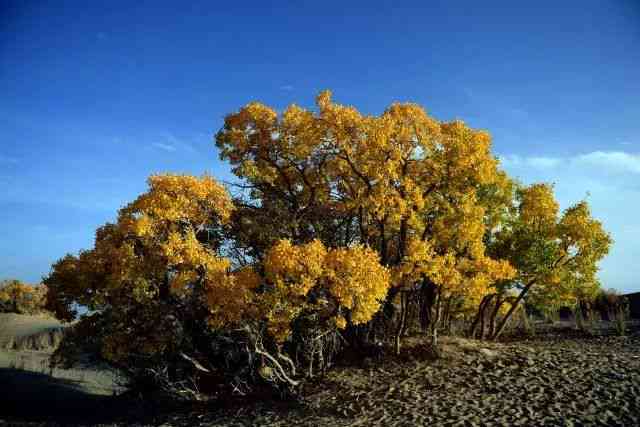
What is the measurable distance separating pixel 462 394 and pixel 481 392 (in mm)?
494

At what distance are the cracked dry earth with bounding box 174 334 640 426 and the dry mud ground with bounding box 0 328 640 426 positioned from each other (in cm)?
2

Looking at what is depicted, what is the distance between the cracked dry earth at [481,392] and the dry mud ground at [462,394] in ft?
0.07

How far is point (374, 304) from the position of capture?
34.9 feet

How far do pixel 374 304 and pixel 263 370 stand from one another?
5.10 m

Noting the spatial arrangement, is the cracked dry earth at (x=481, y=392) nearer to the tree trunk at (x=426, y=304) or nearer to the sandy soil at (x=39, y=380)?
the tree trunk at (x=426, y=304)

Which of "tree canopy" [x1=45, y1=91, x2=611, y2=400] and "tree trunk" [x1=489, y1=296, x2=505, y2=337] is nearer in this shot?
"tree canopy" [x1=45, y1=91, x2=611, y2=400]

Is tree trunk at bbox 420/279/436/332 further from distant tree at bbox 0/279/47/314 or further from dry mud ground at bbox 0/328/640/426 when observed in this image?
distant tree at bbox 0/279/47/314

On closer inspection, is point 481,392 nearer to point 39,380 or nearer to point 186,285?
point 186,285

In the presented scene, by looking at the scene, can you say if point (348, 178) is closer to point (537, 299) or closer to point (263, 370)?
point (263, 370)

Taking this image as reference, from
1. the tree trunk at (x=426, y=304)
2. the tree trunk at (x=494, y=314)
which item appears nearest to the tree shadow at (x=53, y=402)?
the tree trunk at (x=426, y=304)

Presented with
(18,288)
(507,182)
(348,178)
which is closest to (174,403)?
(348,178)

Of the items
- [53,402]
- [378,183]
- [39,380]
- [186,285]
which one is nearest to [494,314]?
[378,183]

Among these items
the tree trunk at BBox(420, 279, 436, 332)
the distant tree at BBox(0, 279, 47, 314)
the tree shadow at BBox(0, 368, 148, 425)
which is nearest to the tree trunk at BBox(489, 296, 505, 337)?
the tree trunk at BBox(420, 279, 436, 332)

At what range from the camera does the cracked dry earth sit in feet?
32.5
